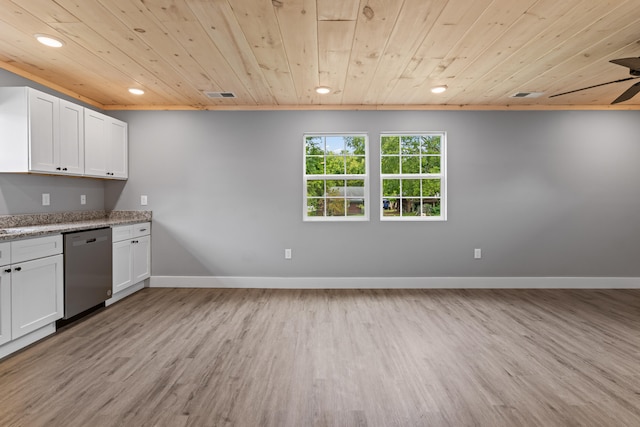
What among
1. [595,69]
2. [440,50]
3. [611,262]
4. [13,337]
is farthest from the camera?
[611,262]

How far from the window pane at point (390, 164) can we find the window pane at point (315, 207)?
37.9 inches

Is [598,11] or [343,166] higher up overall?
[598,11]

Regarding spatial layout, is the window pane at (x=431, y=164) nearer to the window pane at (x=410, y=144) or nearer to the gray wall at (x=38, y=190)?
the window pane at (x=410, y=144)

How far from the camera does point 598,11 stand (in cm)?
209

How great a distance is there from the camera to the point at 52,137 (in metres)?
3.13

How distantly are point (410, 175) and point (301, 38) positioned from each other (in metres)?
2.50

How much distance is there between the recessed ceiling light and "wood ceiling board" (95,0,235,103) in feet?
2.20

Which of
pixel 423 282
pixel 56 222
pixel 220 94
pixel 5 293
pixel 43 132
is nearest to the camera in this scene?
pixel 5 293

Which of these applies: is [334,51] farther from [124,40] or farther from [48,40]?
[48,40]

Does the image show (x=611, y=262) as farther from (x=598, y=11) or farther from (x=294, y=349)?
(x=294, y=349)

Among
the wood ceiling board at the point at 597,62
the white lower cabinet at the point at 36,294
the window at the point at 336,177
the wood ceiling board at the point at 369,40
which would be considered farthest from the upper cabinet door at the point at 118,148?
the wood ceiling board at the point at 597,62

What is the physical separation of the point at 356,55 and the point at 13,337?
3513mm

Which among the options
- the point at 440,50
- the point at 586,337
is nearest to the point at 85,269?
the point at 440,50

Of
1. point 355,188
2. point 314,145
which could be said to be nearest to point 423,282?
point 355,188
